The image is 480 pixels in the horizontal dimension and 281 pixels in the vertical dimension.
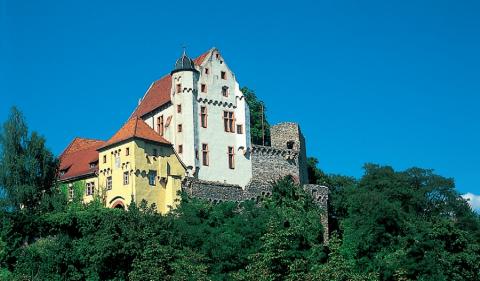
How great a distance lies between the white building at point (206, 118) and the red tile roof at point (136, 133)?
206 centimetres

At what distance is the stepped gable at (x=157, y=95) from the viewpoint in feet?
254

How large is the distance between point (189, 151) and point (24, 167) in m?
13.0

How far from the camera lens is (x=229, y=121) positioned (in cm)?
7725

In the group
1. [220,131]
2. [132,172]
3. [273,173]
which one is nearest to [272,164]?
[273,173]

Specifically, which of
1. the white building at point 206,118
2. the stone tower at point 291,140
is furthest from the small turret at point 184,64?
the stone tower at point 291,140

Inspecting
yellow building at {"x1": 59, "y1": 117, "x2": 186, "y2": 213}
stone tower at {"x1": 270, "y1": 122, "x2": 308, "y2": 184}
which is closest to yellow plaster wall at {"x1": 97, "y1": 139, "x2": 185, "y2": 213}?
yellow building at {"x1": 59, "y1": 117, "x2": 186, "y2": 213}

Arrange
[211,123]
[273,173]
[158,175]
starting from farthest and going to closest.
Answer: [273,173] < [211,123] < [158,175]

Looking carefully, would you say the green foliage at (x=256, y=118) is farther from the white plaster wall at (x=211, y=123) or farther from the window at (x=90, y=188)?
the window at (x=90, y=188)

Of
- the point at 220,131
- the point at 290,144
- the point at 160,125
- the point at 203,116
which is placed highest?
the point at 203,116

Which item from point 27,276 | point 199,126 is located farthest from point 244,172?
point 27,276

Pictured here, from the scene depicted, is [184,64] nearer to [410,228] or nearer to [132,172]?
[132,172]

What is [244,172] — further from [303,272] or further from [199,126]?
[303,272]

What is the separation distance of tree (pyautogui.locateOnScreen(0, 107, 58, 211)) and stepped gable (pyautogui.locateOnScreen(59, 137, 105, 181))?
503cm

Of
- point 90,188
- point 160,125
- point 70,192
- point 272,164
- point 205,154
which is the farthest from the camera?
point 272,164
